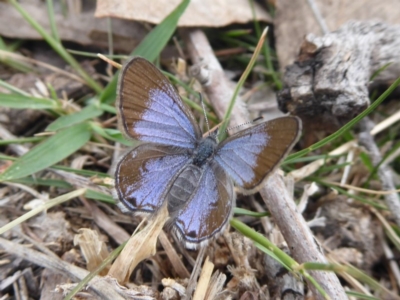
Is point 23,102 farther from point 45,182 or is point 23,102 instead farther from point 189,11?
point 189,11

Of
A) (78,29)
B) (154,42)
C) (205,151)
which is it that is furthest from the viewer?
(78,29)

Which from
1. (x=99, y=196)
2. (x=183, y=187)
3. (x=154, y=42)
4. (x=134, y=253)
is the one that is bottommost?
(x=134, y=253)

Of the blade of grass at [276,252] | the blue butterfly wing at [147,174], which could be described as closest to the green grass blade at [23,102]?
the blue butterfly wing at [147,174]

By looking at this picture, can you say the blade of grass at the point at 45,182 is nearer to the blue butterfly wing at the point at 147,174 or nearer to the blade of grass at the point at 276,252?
the blue butterfly wing at the point at 147,174

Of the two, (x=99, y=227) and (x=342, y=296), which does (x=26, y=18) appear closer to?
(x=99, y=227)

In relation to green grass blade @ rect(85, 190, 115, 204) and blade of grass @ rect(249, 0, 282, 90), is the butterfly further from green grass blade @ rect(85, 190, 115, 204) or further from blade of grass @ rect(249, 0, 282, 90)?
blade of grass @ rect(249, 0, 282, 90)

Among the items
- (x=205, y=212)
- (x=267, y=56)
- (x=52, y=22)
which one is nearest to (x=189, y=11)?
(x=267, y=56)
